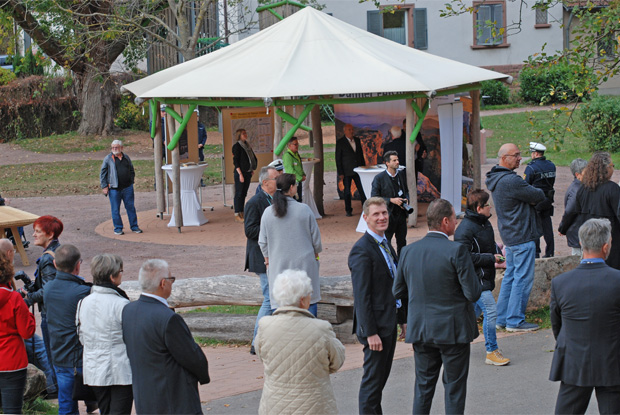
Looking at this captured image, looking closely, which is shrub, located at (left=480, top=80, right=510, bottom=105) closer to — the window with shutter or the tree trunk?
the window with shutter

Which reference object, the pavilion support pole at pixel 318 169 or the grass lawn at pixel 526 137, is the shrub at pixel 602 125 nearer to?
the grass lawn at pixel 526 137

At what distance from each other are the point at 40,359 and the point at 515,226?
474 centimetres

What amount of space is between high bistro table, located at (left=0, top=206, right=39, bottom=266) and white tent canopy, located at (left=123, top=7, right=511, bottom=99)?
3.18 meters

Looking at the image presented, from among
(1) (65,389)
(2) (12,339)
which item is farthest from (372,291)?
(2) (12,339)

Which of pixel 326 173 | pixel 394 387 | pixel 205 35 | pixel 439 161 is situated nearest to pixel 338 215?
pixel 439 161

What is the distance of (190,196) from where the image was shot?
16.3 metres

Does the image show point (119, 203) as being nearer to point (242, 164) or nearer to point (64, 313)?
point (242, 164)

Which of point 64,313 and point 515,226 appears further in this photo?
point 515,226

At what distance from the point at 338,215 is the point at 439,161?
2.51 metres

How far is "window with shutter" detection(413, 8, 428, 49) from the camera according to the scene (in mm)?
37531

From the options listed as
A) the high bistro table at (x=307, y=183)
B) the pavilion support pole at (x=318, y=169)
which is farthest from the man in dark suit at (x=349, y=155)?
the pavilion support pole at (x=318, y=169)

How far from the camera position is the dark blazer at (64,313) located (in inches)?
234

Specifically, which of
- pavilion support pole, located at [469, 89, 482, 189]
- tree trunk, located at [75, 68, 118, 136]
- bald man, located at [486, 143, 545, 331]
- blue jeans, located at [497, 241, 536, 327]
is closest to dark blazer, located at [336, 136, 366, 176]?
pavilion support pole, located at [469, 89, 482, 189]

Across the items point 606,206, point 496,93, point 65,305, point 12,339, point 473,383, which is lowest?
point 473,383
